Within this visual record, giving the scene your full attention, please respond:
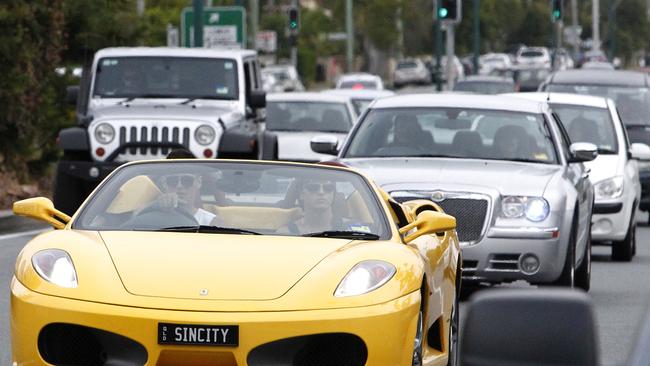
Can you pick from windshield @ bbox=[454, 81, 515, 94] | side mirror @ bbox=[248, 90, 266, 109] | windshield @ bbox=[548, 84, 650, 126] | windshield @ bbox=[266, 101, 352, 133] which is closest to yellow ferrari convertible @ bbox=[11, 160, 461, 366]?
side mirror @ bbox=[248, 90, 266, 109]

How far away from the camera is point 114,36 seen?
28.3 m

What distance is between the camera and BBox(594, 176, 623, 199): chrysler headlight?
17.8 metres

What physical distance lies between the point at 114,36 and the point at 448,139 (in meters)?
14.6

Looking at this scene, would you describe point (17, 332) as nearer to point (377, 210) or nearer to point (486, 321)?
point (377, 210)

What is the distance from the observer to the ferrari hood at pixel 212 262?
757 centimetres

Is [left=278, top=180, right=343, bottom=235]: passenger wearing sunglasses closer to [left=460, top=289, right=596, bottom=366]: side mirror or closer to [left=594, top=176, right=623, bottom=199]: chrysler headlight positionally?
[left=460, top=289, right=596, bottom=366]: side mirror

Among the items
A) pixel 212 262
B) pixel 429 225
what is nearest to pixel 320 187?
pixel 429 225

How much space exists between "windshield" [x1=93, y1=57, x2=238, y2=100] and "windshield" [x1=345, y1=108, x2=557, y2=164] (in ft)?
22.6

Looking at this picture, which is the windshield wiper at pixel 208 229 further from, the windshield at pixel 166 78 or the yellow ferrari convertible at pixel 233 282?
the windshield at pixel 166 78

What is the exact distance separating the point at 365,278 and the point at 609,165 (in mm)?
10951

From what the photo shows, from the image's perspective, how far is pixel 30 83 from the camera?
2572cm

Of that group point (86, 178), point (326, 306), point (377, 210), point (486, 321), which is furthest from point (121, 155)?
point (486, 321)

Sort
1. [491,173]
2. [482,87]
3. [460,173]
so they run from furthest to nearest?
1. [482,87]
2. [491,173]
3. [460,173]

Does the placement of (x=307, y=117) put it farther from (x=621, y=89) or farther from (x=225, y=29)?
(x=225, y=29)
